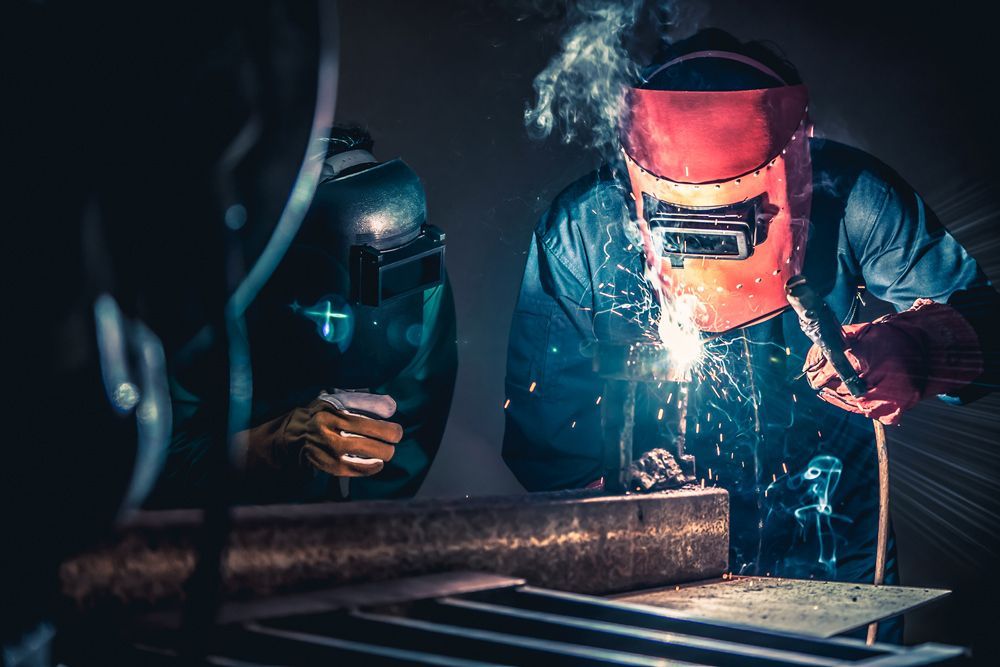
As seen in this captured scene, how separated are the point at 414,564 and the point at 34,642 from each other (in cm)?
59

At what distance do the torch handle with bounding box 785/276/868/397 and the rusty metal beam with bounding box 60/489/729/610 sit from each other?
0.44 m

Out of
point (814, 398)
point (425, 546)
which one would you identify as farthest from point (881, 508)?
point (425, 546)

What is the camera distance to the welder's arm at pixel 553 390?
2.75 meters

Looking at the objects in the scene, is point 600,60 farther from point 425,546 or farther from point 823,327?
point 425,546

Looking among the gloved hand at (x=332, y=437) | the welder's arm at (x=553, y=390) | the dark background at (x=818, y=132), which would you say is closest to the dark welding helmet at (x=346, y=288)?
the gloved hand at (x=332, y=437)

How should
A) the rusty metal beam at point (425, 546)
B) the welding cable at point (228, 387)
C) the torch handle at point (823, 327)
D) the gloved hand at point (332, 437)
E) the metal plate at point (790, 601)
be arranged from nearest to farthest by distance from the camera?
→ the welding cable at point (228, 387), the rusty metal beam at point (425, 546), the metal plate at point (790, 601), the torch handle at point (823, 327), the gloved hand at point (332, 437)

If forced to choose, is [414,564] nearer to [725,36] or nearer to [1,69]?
[1,69]

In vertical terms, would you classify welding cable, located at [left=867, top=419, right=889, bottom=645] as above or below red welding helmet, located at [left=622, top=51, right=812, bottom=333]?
below

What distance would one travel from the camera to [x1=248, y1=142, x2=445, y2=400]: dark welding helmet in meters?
2.62

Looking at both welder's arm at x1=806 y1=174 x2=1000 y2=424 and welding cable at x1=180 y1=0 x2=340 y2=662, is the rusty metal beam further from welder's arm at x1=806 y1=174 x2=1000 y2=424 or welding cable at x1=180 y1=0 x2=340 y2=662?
welder's arm at x1=806 y1=174 x2=1000 y2=424

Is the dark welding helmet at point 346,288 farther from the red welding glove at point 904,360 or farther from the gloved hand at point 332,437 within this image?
the red welding glove at point 904,360

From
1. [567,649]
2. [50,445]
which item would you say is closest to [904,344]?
[567,649]

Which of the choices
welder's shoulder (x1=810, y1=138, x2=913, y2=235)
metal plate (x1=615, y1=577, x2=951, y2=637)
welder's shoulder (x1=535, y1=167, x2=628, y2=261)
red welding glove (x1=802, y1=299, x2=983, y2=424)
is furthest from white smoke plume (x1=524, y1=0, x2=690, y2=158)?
metal plate (x1=615, y1=577, x2=951, y2=637)

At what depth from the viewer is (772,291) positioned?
2.52 metres
